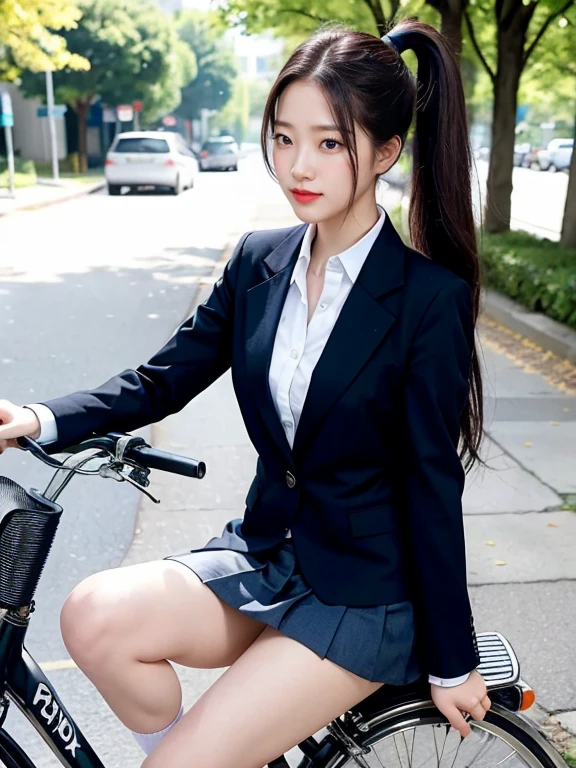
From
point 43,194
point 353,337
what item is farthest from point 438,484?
point 43,194

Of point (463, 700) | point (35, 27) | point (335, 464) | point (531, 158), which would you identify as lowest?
point (531, 158)

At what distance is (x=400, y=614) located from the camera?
171 cm

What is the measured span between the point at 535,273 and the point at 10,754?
7.89m

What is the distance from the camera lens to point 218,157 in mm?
32844

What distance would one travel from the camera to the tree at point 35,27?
62.3ft

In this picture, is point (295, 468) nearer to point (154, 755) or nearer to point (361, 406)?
point (361, 406)

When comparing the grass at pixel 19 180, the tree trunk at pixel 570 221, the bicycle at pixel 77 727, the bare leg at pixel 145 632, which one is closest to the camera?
the bicycle at pixel 77 727

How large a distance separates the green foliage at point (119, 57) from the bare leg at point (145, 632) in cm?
3565

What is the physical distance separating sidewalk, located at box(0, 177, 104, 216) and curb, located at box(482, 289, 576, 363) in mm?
12498

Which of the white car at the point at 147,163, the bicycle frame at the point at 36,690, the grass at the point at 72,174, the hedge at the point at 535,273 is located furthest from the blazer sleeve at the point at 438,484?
the grass at the point at 72,174

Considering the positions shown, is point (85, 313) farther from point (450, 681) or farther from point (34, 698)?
point (450, 681)

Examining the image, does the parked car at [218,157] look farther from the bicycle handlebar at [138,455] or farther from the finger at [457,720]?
the finger at [457,720]

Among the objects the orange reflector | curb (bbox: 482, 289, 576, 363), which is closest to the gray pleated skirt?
the orange reflector

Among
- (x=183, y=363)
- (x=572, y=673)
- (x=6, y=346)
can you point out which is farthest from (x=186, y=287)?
(x=183, y=363)
